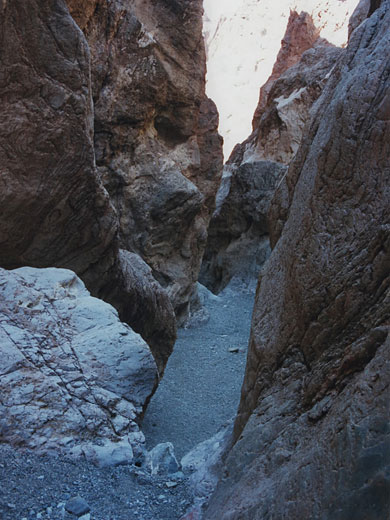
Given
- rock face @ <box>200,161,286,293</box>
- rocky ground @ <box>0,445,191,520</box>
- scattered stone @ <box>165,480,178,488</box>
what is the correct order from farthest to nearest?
1. rock face @ <box>200,161,286,293</box>
2. scattered stone @ <box>165,480,178,488</box>
3. rocky ground @ <box>0,445,191,520</box>

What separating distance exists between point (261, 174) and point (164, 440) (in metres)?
12.7

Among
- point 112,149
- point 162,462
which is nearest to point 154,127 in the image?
point 112,149

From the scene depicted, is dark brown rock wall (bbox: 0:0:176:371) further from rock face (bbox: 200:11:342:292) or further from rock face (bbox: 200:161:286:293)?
rock face (bbox: 200:11:342:292)

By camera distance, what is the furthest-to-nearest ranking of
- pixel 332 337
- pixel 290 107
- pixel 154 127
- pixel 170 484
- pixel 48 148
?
1. pixel 290 107
2. pixel 154 127
3. pixel 48 148
4. pixel 170 484
5. pixel 332 337

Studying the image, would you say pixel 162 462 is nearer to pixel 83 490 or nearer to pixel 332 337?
pixel 83 490

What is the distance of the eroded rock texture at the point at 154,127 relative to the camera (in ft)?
34.7

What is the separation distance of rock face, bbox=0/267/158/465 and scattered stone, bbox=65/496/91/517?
665 mm

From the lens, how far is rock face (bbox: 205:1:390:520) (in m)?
1.80

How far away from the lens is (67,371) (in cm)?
397

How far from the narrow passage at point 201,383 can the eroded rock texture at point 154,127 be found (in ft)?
4.63

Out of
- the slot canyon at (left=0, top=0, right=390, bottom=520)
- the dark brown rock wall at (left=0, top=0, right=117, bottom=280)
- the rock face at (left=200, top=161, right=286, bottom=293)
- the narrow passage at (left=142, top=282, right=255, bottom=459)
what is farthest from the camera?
the rock face at (left=200, top=161, right=286, bottom=293)

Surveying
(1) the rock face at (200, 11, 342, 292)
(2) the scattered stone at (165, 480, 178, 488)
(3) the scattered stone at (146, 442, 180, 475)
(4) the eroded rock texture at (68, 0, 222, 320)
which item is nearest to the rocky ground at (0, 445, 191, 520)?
(2) the scattered stone at (165, 480, 178, 488)

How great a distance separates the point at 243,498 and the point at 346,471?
0.83m

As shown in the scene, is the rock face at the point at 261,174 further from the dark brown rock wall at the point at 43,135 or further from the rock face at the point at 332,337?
the rock face at the point at 332,337
